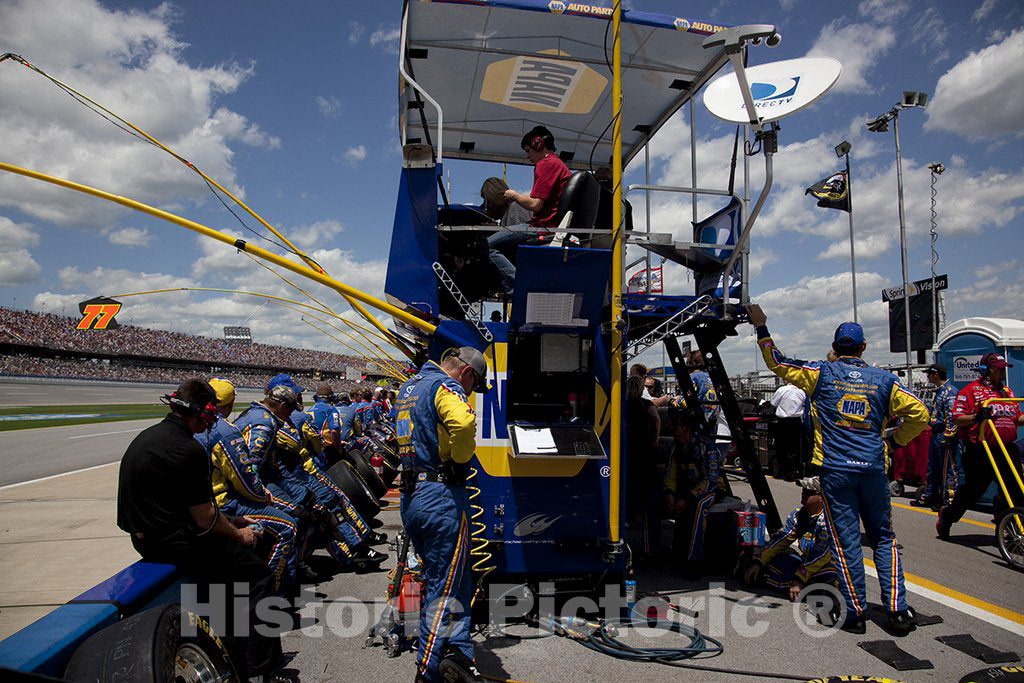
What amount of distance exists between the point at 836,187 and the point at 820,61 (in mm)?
12296

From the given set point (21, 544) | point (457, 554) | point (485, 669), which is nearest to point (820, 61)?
point (457, 554)

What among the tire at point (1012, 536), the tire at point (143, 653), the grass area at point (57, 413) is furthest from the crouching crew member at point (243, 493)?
the grass area at point (57, 413)

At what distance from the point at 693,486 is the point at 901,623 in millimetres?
1927

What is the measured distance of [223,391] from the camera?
497cm

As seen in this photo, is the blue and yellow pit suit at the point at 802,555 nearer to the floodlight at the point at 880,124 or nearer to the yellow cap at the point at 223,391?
the yellow cap at the point at 223,391

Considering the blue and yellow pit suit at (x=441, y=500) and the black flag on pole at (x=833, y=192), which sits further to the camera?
the black flag on pole at (x=833, y=192)

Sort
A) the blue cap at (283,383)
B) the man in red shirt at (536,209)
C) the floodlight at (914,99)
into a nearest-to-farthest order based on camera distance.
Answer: the man in red shirt at (536,209)
the blue cap at (283,383)
the floodlight at (914,99)

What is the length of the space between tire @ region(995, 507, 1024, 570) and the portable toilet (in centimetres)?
490

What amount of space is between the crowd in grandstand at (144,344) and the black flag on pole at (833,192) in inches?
2107

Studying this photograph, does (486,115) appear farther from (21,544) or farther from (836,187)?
(836,187)

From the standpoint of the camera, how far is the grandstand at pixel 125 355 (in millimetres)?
57844

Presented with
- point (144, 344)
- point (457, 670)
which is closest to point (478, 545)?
point (457, 670)

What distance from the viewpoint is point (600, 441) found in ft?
14.3

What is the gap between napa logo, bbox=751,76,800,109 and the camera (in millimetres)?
4521
